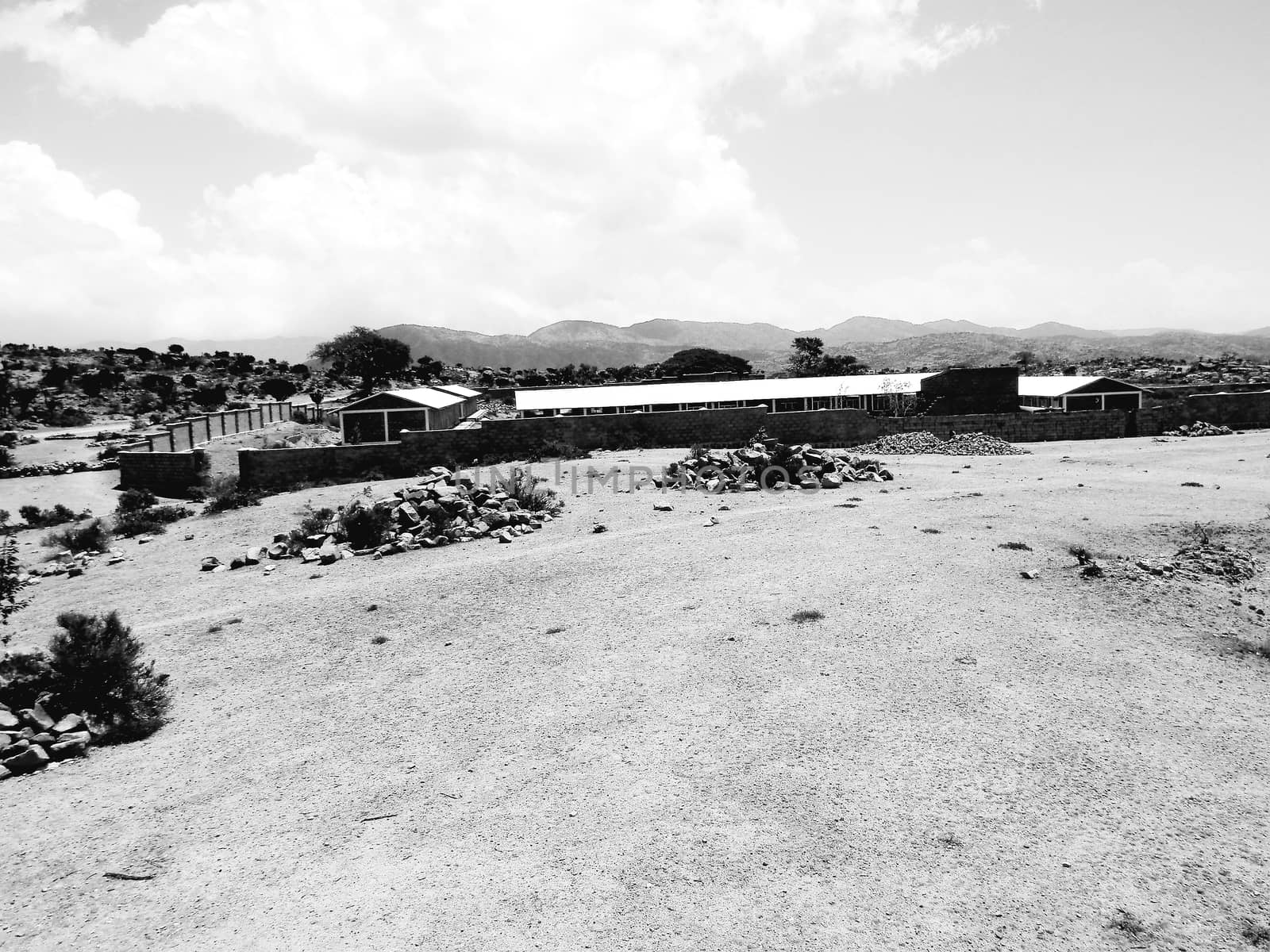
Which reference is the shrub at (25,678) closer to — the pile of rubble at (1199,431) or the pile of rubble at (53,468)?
the pile of rubble at (53,468)

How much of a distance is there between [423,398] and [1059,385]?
38372 millimetres

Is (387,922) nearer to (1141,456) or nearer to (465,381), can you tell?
(1141,456)

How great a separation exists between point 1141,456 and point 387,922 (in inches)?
1401

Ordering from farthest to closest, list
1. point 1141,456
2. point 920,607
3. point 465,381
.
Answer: point 465,381 < point 1141,456 < point 920,607

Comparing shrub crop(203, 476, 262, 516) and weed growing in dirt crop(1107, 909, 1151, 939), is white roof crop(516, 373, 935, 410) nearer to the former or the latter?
shrub crop(203, 476, 262, 516)

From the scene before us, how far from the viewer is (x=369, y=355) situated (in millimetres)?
74938

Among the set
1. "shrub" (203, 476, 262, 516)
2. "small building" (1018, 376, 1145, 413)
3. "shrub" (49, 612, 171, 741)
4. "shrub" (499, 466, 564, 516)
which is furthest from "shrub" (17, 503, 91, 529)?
"small building" (1018, 376, 1145, 413)

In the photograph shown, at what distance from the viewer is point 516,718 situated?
10812 millimetres

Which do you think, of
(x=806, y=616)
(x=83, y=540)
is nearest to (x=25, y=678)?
(x=806, y=616)

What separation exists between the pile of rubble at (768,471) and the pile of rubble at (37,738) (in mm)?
18493

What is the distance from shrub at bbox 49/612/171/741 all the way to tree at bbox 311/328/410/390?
6517 cm

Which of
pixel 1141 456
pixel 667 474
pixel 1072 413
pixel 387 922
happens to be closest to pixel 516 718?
pixel 387 922

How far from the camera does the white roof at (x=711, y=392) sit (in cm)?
4603

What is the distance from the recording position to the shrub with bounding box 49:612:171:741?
11055 millimetres
